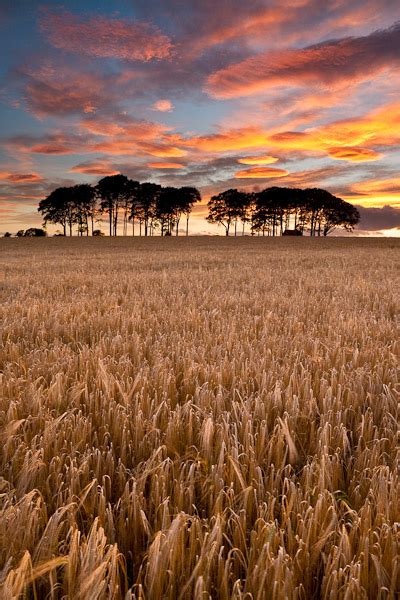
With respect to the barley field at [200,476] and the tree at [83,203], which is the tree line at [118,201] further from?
the barley field at [200,476]

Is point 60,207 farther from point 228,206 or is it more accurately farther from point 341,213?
point 341,213

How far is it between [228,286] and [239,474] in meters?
7.73

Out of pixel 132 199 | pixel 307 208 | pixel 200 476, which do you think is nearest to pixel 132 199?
pixel 132 199

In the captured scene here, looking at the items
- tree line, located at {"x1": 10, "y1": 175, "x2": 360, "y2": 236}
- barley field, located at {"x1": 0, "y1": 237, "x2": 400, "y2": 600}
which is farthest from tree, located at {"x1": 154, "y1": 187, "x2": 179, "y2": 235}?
barley field, located at {"x1": 0, "y1": 237, "x2": 400, "y2": 600}

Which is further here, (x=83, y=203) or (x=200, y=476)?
(x=83, y=203)

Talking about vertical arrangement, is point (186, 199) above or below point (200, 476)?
above

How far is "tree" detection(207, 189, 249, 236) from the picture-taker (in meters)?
116

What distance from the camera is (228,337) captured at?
4.26 meters

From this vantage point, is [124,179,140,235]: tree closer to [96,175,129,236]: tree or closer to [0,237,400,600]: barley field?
[96,175,129,236]: tree

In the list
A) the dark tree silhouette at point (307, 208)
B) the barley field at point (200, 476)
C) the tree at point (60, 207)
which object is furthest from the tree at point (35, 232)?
the barley field at point (200, 476)

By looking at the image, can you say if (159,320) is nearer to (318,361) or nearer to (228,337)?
(228,337)

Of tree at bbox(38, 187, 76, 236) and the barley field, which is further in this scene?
tree at bbox(38, 187, 76, 236)

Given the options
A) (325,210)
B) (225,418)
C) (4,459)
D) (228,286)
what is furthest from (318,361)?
(325,210)

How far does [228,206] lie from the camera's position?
116812 millimetres
